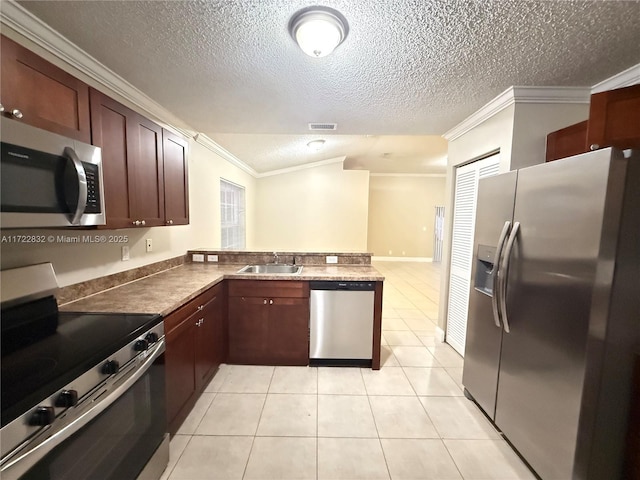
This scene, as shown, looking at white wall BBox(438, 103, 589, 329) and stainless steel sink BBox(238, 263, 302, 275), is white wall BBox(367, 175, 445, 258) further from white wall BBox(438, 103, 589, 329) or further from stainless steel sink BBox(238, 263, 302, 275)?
white wall BBox(438, 103, 589, 329)

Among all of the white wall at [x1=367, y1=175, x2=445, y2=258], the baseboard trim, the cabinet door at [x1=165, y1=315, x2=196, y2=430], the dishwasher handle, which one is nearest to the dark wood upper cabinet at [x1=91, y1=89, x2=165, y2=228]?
the cabinet door at [x1=165, y1=315, x2=196, y2=430]

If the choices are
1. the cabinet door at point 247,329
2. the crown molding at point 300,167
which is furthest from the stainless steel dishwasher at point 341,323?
the crown molding at point 300,167

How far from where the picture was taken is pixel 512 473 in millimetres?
1552

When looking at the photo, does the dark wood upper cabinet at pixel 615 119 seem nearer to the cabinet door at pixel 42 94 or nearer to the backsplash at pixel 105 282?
the cabinet door at pixel 42 94

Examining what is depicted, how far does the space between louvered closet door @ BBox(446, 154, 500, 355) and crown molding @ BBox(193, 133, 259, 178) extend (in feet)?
10.1

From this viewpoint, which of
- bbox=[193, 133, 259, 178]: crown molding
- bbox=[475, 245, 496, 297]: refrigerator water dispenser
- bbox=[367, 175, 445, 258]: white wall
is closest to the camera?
bbox=[475, 245, 496, 297]: refrigerator water dispenser

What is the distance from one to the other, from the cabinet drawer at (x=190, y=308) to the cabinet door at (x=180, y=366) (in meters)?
0.03

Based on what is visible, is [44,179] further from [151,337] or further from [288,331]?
[288,331]

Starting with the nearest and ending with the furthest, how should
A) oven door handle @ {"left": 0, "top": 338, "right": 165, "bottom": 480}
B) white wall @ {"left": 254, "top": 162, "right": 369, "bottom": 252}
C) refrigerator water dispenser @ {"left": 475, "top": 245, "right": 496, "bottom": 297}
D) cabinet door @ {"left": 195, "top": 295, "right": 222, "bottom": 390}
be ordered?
oven door handle @ {"left": 0, "top": 338, "right": 165, "bottom": 480}
refrigerator water dispenser @ {"left": 475, "top": 245, "right": 496, "bottom": 297}
cabinet door @ {"left": 195, "top": 295, "right": 222, "bottom": 390}
white wall @ {"left": 254, "top": 162, "right": 369, "bottom": 252}

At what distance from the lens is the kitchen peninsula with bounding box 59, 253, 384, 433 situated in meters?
1.70

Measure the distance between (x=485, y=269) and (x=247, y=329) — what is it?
2.08 m

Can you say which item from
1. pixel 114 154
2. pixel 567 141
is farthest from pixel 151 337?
pixel 567 141

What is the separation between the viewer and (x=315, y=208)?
22.5 ft

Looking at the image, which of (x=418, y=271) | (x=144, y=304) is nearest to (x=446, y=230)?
(x=144, y=304)
